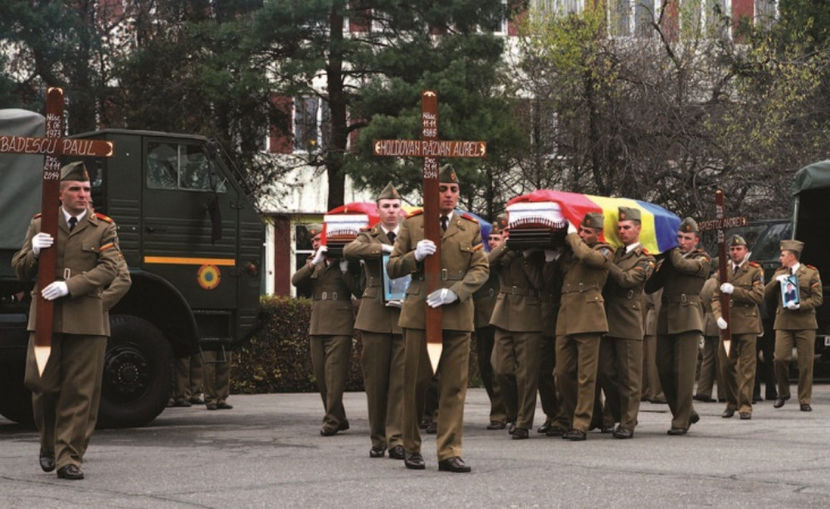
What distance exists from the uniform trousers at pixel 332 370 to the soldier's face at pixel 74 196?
4030 millimetres

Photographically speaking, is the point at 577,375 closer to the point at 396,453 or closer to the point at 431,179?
the point at 396,453

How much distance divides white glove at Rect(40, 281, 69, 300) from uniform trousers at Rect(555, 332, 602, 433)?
4764 mm

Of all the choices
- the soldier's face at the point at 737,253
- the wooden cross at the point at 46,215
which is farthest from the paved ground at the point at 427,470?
the soldier's face at the point at 737,253

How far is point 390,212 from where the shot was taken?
38.3 feet

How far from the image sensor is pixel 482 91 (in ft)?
86.7

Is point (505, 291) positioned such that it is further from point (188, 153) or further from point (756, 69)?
point (756, 69)

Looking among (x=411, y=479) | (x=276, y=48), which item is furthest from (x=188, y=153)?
(x=276, y=48)

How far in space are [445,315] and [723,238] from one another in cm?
650

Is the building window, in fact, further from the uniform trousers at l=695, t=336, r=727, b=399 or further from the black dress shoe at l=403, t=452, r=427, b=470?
the black dress shoe at l=403, t=452, r=427, b=470

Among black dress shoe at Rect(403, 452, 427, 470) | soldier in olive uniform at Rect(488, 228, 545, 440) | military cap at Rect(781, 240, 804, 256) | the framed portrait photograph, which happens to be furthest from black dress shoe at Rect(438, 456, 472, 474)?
military cap at Rect(781, 240, 804, 256)

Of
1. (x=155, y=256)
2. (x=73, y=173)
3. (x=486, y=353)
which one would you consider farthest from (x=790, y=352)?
(x=73, y=173)

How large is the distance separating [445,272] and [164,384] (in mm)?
4555

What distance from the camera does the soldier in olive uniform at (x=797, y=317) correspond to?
17.7 meters

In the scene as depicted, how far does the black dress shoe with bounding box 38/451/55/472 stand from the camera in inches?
393
